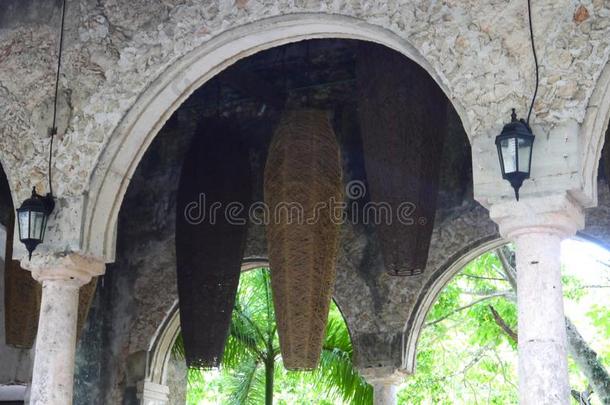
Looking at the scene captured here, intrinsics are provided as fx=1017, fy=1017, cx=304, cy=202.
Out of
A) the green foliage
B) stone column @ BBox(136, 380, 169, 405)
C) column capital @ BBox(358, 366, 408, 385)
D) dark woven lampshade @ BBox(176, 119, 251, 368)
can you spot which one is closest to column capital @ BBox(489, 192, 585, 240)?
dark woven lampshade @ BBox(176, 119, 251, 368)

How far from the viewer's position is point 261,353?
1472 centimetres

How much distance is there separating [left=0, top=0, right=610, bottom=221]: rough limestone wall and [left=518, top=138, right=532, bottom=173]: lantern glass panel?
23cm

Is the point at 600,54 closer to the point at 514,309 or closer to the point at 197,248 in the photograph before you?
the point at 197,248

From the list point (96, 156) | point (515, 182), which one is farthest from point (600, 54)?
point (96, 156)

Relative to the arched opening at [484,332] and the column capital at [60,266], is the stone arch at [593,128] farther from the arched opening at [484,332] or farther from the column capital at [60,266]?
the arched opening at [484,332]

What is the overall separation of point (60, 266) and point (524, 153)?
131 inches

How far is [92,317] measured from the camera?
10680 mm

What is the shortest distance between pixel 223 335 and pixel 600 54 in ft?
13.6

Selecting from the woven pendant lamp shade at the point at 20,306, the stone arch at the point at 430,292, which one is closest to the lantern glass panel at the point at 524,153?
the stone arch at the point at 430,292

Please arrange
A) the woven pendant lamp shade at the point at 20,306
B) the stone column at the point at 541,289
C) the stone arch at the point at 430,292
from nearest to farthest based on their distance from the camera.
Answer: the stone column at the point at 541,289 → the woven pendant lamp shade at the point at 20,306 → the stone arch at the point at 430,292

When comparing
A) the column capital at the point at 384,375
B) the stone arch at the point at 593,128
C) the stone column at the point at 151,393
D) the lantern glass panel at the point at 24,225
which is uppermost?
the stone arch at the point at 593,128

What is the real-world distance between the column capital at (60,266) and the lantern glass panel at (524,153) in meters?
3.18

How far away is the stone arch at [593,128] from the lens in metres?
5.70

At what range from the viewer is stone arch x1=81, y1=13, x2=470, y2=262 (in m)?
6.77
